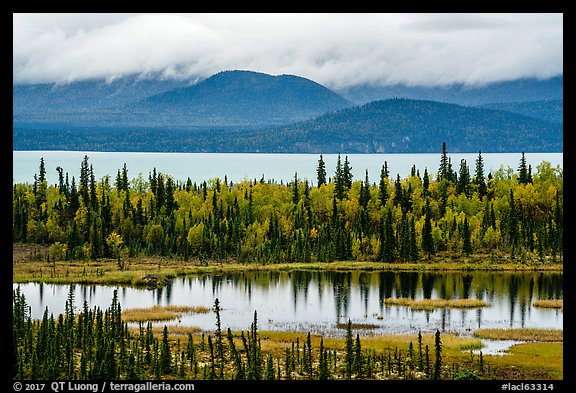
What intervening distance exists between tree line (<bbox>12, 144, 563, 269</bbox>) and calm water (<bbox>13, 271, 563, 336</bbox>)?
721 inches

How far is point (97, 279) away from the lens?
350 feet

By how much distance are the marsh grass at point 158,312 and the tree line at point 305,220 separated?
3810 centimetres

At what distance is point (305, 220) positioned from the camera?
6196 inches

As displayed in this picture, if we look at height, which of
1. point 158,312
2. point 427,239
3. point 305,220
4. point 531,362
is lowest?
point 531,362

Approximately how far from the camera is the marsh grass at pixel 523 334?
66438 millimetres

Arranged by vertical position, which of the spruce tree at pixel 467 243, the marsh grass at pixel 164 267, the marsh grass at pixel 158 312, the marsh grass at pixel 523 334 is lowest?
the marsh grass at pixel 523 334

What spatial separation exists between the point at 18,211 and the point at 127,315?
255ft

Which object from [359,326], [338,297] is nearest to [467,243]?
[338,297]

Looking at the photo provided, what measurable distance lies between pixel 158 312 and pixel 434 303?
88.9 feet

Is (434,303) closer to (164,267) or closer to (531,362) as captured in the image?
(531,362)

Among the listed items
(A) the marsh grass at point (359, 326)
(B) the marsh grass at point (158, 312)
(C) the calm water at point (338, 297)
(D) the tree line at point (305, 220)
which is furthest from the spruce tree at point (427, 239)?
(A) the marsh grass at point (359, 326)

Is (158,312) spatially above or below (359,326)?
above

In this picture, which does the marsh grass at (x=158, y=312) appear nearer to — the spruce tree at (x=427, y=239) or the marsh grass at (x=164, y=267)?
the marsh grass at (x=164, y=267)

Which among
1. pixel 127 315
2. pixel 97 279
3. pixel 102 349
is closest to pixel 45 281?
pixel 97 279
